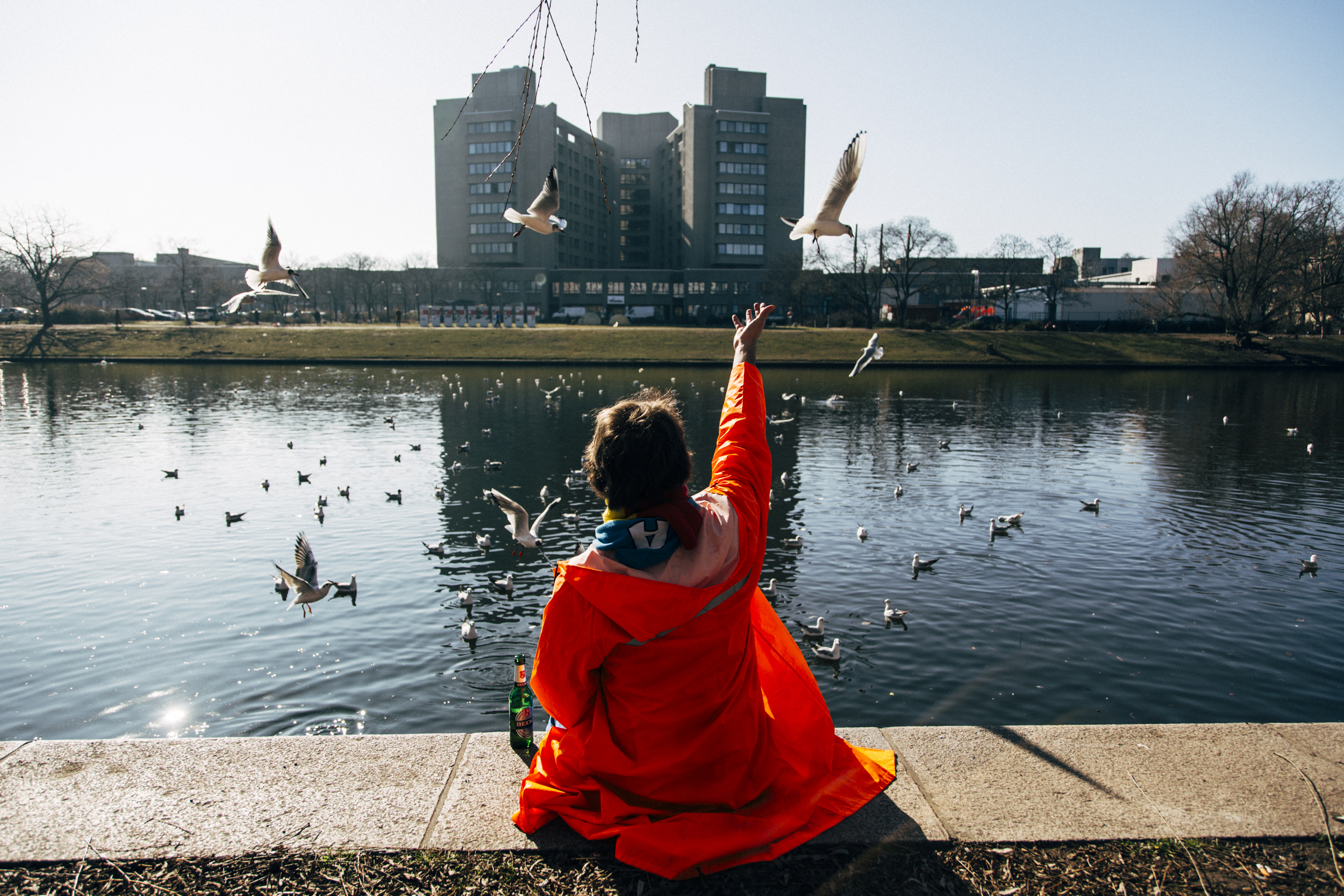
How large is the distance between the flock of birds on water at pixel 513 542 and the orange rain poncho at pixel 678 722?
0.69 m

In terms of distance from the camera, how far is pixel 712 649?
304 centimetres

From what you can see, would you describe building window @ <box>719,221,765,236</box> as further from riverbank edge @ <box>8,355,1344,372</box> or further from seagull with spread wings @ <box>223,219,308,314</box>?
seagull with spread wings @ <box>223,219,308,314</box>

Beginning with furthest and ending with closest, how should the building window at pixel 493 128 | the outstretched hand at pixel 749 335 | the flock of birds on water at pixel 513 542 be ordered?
the building window at pixel 493 128
the flock of birds on water at pixel 513 542
the outstretched hand at pixel 749 335

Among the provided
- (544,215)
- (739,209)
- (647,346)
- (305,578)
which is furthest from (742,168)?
(544,215)

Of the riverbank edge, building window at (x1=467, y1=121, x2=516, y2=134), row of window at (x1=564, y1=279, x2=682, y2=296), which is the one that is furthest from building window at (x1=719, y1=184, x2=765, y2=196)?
the riverbank edge

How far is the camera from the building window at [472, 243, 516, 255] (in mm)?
105250

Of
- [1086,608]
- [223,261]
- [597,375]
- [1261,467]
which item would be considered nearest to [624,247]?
[223,261]

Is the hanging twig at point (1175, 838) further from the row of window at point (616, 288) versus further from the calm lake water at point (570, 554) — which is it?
the row of window at point (616, 288)

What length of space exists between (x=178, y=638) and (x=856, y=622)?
8.04m

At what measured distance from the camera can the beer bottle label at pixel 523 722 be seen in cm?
420

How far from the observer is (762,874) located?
298 centimetres

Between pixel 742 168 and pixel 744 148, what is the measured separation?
2.83m

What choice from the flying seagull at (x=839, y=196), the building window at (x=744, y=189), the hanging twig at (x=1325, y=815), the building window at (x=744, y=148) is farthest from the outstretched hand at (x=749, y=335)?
the building window at (x=744, y=148)

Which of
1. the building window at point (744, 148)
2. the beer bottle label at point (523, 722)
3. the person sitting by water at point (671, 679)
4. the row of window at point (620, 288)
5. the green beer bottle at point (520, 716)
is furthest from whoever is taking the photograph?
the building window at point (744, 148)
